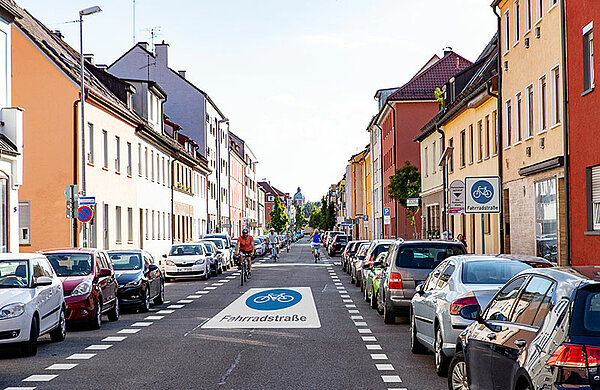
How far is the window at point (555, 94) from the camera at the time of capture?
22134mm

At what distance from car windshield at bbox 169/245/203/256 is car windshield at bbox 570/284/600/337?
27739mm

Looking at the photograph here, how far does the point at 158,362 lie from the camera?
11.0 meters

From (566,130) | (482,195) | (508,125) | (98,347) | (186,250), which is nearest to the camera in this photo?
(98,347)

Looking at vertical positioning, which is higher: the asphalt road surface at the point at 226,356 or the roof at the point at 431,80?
the roof at the point at 431,80

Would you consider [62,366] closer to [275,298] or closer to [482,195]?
[482,195]

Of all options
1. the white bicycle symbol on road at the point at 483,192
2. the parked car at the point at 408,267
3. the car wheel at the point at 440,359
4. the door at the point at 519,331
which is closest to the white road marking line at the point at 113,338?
the parked car at the point at 408,267

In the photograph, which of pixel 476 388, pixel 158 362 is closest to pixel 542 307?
pixel 476 388

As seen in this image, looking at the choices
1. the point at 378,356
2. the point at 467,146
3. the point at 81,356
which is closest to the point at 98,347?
the point at 81,356

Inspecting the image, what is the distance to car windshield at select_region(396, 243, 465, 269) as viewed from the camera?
1558 centimetres

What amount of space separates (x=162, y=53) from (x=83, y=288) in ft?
175

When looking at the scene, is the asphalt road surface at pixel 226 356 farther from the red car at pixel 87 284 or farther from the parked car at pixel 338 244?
the parked car at pixel 338 244

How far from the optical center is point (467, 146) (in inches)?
1425

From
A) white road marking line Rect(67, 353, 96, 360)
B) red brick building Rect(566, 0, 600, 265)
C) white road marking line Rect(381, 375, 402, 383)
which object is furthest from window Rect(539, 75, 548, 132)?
white road marking line Rect(67, 353, 96, 360)

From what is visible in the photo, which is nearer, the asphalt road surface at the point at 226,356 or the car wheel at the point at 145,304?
the asphalt road surface at the point at 226,356
